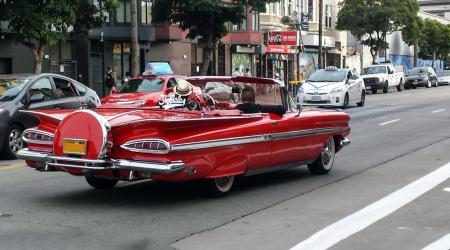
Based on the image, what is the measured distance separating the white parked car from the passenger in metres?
16.3

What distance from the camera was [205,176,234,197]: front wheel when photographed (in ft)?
26.5

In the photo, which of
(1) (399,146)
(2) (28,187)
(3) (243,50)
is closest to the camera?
(2) (28,187)

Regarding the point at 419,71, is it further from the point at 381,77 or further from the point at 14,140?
the point at 14,140

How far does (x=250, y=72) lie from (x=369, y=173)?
3611cm

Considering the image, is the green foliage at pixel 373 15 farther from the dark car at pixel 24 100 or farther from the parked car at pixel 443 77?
the dark car at pixel 24 100

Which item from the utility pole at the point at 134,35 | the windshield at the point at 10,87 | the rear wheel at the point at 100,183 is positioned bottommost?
the rear wheel at the point at 100,183

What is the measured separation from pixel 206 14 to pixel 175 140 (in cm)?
2299

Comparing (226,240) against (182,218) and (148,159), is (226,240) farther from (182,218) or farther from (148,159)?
(148,159)

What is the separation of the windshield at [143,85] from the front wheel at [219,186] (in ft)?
36.5

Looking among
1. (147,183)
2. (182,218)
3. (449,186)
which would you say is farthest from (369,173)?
(182,218)

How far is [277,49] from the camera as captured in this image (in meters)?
48.6

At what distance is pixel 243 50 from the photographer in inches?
1763

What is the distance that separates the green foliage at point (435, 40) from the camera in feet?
248

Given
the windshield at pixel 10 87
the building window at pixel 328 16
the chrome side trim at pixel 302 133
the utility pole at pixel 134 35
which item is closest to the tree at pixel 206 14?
the utility pole at pixel 134 35
